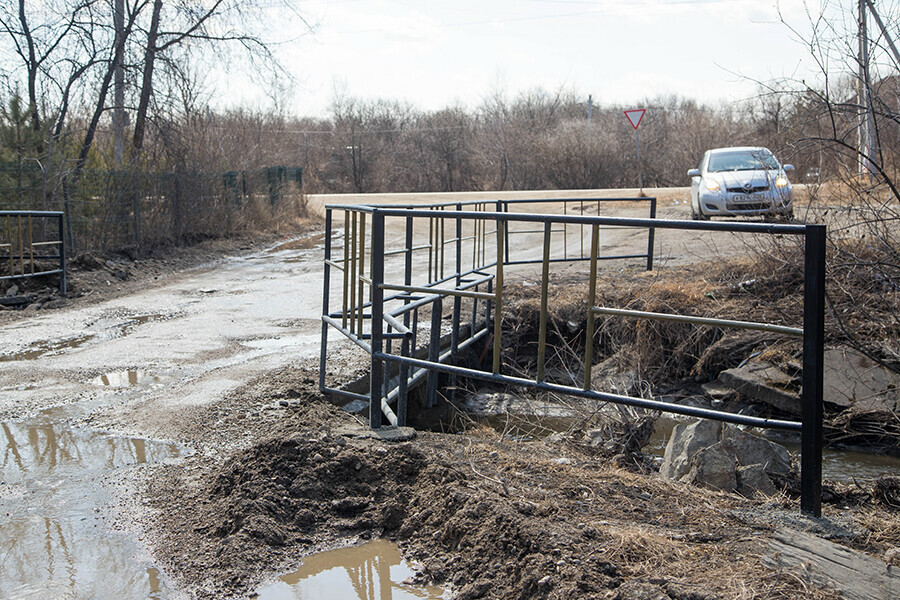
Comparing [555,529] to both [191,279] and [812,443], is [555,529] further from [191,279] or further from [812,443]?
[191,279]

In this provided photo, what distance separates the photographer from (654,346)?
8.70 meters

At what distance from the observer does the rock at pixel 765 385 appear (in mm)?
7277

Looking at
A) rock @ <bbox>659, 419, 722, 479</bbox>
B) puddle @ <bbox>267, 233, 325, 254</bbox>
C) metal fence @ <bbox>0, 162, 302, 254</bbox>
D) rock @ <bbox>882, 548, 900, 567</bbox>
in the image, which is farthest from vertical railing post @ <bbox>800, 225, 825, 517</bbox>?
puddle @ <bbox>267, 233, 325, 254</bbox>

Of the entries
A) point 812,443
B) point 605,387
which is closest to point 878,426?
point 605,387

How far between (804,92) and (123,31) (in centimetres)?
1554

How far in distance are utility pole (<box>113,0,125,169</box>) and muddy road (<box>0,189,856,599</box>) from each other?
6.85 metres

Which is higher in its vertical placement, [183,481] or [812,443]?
[812,443]

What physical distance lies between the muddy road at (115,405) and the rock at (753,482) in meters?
3.06

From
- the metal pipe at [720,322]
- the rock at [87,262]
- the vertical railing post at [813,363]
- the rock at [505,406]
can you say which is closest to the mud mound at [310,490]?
the metal pipe at [720,322]

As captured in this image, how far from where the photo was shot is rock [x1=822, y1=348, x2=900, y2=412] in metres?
6.79

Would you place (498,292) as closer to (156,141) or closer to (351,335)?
(351,335)

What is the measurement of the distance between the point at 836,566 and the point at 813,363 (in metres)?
0.89

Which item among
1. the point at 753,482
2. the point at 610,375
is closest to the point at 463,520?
the point at 753,482

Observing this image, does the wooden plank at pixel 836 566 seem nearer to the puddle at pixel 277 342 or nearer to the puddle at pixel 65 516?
the puddle at pixel 65 516
